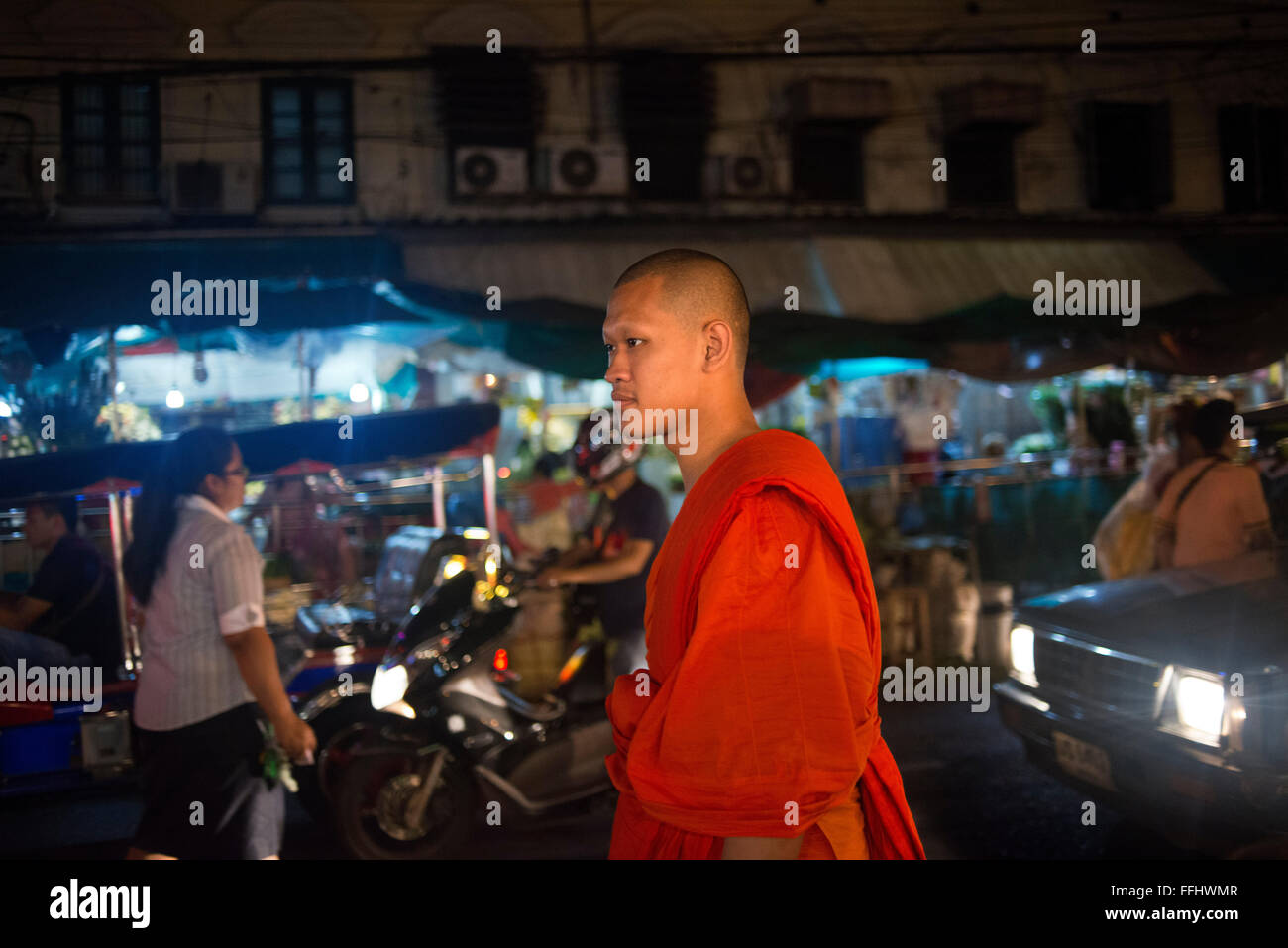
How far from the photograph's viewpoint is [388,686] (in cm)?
420

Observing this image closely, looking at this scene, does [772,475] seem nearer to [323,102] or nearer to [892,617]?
[892,617]

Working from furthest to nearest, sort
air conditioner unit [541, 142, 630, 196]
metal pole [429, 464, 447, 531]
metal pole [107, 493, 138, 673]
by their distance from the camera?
air conditioner unit [541, 142, 630, 196]
metal pole [429, 464, 447, 531]
metal pole [107, 493, 138, 673]

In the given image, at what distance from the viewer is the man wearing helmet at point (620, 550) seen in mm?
4922

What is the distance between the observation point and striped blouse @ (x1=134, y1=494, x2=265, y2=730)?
3.34 metres

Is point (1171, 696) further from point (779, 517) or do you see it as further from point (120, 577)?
point (120, 577)

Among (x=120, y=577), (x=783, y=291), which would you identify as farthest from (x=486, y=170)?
(x=120, y=577)

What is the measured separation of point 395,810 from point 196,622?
1.44 m

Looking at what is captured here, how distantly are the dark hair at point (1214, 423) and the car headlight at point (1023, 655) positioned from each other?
1.45m

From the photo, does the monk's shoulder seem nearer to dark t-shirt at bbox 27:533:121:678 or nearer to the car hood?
the car hood

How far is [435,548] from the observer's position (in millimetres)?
5141

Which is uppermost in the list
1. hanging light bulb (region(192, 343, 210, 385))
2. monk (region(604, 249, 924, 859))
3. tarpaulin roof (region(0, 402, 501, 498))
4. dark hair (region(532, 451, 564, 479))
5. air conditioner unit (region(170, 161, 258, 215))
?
air conditioner unit (region(170, 161, 258, 215))
